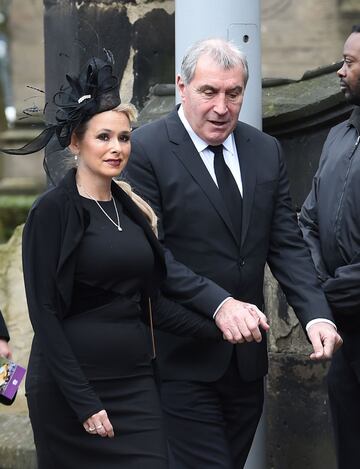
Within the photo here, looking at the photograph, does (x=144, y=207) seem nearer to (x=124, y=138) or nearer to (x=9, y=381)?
(x=124, y=138)

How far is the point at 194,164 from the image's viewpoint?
19.4 feet

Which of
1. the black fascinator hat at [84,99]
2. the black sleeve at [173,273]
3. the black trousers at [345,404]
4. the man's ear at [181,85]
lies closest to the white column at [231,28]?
the man's ear at [181,85]

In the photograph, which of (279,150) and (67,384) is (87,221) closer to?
(67,384)

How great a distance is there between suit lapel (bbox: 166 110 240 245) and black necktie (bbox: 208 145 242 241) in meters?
0.03

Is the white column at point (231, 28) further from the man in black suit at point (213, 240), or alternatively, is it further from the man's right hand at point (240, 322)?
the man's right hand at point (240, 322)

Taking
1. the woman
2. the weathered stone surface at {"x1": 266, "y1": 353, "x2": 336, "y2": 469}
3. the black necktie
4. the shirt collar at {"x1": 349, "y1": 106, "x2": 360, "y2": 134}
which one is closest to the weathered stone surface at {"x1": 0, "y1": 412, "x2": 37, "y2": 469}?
the weathered stone surface at {"x1": 266, "y1": 353, "x2": 336, "y2": 469}

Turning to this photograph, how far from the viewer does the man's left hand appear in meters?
5.58

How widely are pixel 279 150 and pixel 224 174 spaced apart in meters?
0.31

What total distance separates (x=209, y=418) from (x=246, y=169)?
0.98 metres

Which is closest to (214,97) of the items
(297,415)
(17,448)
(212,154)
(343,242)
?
(212,154)

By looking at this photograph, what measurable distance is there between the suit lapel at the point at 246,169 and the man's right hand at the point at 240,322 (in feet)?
1.25

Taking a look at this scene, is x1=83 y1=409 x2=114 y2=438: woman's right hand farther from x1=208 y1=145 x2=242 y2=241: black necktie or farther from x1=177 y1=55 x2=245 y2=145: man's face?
x1=177 y1=55 x2=245 y2=145: man's face

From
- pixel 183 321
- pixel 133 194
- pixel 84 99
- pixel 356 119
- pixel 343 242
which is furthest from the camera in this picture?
pixel 356 119

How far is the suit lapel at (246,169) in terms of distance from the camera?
5895 mm
